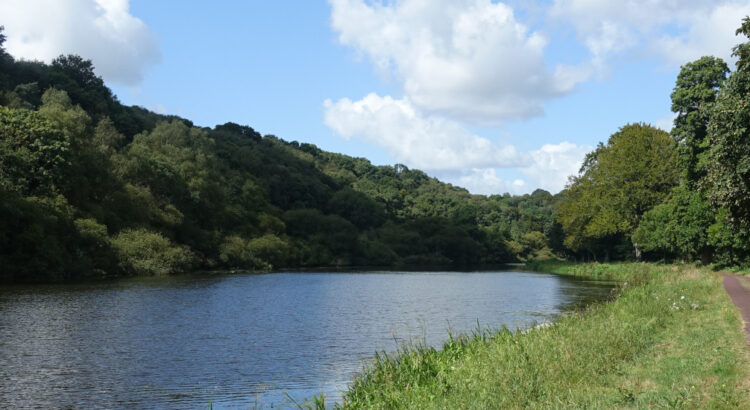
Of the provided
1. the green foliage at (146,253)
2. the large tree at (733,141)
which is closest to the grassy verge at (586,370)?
the large tree at (733,141)

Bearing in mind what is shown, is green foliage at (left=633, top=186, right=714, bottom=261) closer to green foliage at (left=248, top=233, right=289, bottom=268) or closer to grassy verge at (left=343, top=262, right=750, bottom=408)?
grassy verge at (left=343, top=262, right=750, bottom=408)

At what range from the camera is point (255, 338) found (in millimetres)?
25453

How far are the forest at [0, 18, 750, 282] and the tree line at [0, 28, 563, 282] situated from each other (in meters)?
0.23

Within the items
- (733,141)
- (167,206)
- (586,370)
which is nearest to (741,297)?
(733,141)

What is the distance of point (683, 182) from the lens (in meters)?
56.1

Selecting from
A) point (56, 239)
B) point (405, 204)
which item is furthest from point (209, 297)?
point (405, 204)

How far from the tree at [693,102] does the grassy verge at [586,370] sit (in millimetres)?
35007

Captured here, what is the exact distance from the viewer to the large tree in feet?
76.4

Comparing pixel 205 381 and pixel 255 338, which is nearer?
pixel 205 381

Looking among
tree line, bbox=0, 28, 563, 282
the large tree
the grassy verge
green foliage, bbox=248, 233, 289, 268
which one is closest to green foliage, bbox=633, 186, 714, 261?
the large tree

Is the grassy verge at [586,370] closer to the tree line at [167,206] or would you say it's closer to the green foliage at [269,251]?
the tree line at [167,206]

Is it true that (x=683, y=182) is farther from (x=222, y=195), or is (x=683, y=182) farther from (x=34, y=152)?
(x=222, y=195)

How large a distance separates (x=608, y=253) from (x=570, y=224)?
397 inches

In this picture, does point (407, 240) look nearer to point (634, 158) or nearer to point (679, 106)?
point (634, 158)
